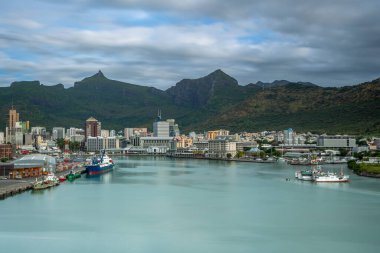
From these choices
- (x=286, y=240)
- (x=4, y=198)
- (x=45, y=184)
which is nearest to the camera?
(x=286, y=240)

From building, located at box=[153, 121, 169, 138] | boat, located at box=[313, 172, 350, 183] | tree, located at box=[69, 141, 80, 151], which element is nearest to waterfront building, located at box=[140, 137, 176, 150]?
building, located at box=[153, 121, 169, 138]

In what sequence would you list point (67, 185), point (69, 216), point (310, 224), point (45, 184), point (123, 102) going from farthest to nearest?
point (123, 102)
point (67, 185)
point (45, 184)
point (69, 216)
point (310, 224)

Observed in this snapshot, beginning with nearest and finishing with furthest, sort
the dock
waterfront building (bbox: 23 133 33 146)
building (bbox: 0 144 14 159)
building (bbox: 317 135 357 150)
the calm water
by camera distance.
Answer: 1. the calm water
2. the dock
3. building (bbox: 0 144 14 159)
4. building (bbox: 317 135 357 150)
5. waterfront building (bbox: 23 133 33 146)

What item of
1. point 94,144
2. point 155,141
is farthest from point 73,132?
point 155,141

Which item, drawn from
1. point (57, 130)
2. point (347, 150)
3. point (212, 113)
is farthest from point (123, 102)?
point (347, 150)

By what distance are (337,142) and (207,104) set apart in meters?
49.5

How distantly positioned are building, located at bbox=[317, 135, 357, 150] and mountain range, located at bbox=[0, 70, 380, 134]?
4094 mm

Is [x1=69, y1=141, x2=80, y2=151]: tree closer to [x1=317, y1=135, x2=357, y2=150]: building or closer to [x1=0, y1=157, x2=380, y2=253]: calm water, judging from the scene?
[x1=317, y1=135, x2=357, y2=150]: building

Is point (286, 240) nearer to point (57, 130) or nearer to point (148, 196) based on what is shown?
point (148, 196)

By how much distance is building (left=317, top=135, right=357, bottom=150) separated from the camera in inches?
1496

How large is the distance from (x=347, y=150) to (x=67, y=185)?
2432cm

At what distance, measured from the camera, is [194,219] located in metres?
10.3

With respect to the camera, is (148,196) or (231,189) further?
(231,189)

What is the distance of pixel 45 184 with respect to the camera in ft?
50.0
